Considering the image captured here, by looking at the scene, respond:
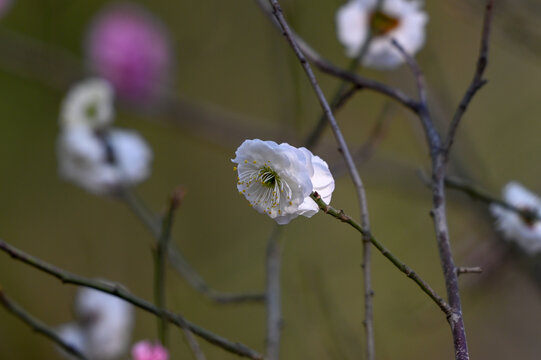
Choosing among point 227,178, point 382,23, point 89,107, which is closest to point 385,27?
point 382,23

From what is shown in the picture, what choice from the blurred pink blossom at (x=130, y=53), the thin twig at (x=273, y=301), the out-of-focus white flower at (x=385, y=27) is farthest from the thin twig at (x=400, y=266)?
the blurred pink blossom at (x=130, y=53)

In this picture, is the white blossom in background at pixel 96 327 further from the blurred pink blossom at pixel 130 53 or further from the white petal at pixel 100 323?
the blurred pink blossom at pixel 130 53

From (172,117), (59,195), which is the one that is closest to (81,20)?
(59,195)

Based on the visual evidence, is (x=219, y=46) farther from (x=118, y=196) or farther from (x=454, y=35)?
(x=118, y=196)

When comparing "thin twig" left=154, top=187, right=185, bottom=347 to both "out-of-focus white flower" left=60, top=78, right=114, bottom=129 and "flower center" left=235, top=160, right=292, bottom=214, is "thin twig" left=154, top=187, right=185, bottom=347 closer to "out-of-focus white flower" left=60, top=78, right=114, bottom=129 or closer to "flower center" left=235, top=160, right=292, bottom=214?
"flower center" left=235, top=160, right=292, bottom=214

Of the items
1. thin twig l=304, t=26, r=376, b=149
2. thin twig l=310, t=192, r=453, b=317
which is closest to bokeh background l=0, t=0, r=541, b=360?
thin twig l=304, t=26, r=376, b=149
